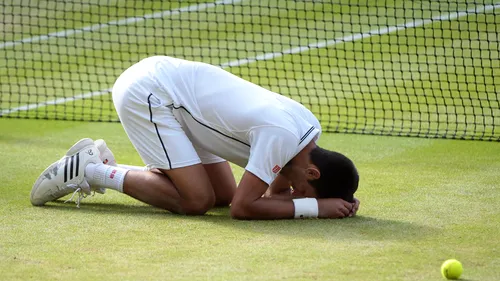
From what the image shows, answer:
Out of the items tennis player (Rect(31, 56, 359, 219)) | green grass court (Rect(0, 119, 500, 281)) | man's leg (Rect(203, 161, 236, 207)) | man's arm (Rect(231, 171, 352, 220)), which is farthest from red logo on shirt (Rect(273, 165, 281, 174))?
man's leg (Rect(203, 161, 236, 207))

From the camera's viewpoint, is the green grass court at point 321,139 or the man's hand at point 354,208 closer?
the green grass court at point 321,139

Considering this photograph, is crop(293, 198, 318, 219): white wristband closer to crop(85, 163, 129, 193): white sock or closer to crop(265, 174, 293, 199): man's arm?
crop(265, 174, 293, 199): man's arm

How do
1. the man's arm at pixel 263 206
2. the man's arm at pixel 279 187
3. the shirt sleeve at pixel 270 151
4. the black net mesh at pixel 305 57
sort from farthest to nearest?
the black net mesh at pixel 305 57 → the man's arm at pixel 279 187 → the man's arm at pixel 263 206 → the shirt sleeve at pixel 270 151

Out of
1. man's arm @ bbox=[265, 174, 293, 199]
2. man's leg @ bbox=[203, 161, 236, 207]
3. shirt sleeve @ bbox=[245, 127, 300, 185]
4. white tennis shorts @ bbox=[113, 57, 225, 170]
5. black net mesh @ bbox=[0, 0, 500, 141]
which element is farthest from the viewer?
black net mesh @ bbox=[0, 0, 500, 141]

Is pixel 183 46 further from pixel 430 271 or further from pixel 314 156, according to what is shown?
pixel 430 271

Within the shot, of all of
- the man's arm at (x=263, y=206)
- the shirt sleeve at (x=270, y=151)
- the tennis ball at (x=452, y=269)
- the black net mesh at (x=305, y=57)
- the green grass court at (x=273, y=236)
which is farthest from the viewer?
the black net mesh at (x=305, y=57)

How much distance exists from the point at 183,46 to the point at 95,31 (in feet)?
6.12

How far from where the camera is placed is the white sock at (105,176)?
643cm

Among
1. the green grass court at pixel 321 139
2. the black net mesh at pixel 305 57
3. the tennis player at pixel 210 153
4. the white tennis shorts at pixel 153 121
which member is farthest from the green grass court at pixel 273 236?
the black net mesh at pixel 305 57

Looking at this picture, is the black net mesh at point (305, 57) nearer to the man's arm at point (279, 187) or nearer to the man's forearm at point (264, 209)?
the man's arm at point (279, 187)

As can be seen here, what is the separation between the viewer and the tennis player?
593 cm

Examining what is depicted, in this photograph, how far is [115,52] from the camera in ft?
43.9

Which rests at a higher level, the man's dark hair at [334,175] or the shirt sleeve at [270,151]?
the shirt sleeve at [270,151]

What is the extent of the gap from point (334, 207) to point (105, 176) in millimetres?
1532
